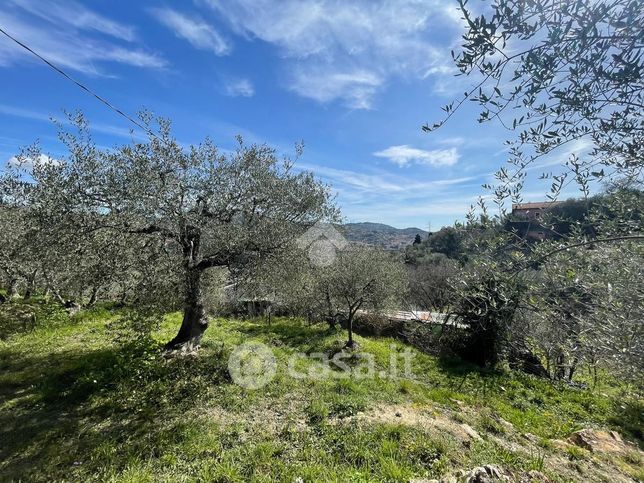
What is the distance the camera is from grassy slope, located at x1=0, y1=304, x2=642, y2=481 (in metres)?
5.23

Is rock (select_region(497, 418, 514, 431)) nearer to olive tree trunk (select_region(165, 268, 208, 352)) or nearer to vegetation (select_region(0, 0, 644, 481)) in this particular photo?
vegetation (select_region(0, 0, 644, 481))

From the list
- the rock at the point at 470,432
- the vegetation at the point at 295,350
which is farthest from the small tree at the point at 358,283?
the rock at the point at 470,432

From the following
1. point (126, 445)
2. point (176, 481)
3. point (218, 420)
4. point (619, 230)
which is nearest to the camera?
point (619, 230)

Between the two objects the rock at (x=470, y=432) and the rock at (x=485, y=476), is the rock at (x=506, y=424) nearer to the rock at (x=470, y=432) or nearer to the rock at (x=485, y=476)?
the rock at (x=470, y=432)

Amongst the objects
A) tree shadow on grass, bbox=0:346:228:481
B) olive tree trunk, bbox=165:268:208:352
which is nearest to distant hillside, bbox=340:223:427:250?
olive tree trunk, bbox=165:268:208:352

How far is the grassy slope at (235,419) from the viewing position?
523 centimetres

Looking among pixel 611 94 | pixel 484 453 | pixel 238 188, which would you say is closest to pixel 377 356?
pixel 484 453

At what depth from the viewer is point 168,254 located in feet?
26.9

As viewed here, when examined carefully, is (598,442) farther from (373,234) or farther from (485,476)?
(373,234)

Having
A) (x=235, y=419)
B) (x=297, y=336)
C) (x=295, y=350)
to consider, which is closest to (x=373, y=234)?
(x=297, y=336)

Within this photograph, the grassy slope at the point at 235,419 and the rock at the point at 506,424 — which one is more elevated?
the grassy slope at the point at 235,419

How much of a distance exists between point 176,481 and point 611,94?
6638 millimetres

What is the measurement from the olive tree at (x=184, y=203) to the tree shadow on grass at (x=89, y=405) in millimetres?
1568

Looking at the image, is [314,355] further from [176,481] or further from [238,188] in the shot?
[176,481]
